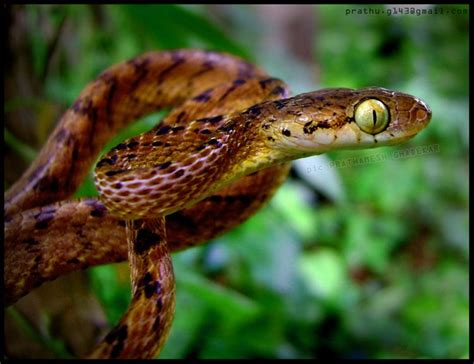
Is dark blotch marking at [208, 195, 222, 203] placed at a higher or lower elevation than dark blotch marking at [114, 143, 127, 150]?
lower

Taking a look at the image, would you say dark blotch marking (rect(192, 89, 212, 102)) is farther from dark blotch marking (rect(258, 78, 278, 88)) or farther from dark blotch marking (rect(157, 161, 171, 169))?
dark blotch marking (rect(157, 161, 171, 169))

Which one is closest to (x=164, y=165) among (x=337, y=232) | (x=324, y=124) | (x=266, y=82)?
(x=324, y=124)

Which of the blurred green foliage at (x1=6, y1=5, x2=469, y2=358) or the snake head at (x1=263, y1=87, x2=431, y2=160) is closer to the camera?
the snake head at (x1=263, y1=87, x2=431, y2=160)

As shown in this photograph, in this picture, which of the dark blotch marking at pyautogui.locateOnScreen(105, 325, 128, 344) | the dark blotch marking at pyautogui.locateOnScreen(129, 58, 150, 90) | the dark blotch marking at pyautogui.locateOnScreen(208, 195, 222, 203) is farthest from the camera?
the dark blotch marking at pyautogui.locateOnScreen(129, 58, 150, 90)

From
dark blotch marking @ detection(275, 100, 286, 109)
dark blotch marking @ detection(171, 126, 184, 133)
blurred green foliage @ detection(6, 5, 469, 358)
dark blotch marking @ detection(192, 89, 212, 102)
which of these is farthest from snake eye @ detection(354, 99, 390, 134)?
blurred green foliage @ detection(6, 5, 469, 358)

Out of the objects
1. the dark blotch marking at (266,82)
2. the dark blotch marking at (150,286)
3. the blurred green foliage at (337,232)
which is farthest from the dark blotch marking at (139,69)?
the dark blotch marking at (150,286)

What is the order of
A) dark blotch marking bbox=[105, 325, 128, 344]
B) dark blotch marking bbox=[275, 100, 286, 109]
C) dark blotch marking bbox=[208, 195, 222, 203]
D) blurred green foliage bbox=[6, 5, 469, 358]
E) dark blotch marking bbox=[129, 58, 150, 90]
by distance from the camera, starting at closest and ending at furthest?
dark blotch marking bbox=[105, 325, 128, 344]
dark blotch marking bbox=[275, 100, 286, 109]
dark blotch marking bbox=[208, 195, 222, 203]
dark blotch marking bbox=[129, 58, 150, 90]
blurred green foliage bbox=[6, 5, 469, 358]

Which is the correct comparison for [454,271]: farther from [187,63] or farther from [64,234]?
[64,234]

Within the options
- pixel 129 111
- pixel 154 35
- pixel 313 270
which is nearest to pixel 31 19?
pixel 154 35
